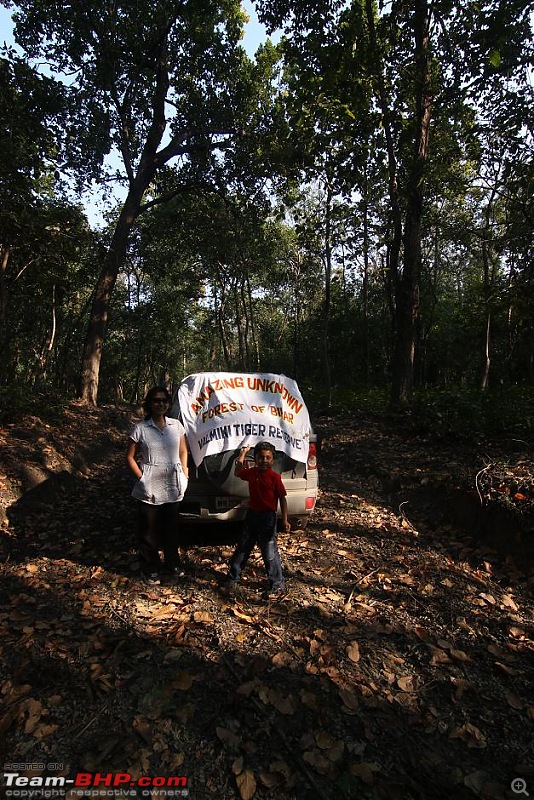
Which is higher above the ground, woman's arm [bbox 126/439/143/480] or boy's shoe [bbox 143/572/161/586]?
woman's arm [bbox 126/439/143/480]

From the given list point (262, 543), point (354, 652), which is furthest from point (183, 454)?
point (354, 652)

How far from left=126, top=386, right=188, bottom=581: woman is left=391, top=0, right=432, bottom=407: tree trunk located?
26.9 feet

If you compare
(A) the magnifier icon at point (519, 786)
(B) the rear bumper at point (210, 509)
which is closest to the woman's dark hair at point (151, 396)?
(B) the rear bumper at point (210, 509)

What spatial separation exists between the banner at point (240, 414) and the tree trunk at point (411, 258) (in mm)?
6935

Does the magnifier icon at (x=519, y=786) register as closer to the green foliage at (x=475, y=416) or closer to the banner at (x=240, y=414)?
the banner at (x=240, y=414)

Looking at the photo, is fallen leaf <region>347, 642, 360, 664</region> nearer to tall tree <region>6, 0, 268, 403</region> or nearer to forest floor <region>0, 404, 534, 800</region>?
forest floor <region>0, 404, 534, 800</region>

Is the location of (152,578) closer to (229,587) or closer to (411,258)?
(229,587)

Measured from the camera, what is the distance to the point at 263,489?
13.4ft

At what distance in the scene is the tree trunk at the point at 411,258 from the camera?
968cm

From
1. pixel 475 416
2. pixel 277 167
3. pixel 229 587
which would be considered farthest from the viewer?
pixel 277 167

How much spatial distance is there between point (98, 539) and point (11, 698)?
9.10 feet

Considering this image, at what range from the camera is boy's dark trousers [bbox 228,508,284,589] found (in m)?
4.09

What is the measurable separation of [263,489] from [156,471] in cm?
106

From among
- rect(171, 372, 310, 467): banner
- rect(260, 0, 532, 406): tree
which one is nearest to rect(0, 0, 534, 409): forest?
rect(260, 0, 532, 406): tree
